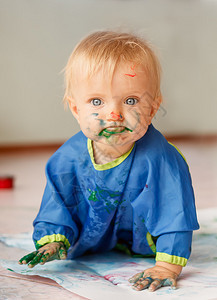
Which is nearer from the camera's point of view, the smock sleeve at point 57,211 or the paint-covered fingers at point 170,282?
the paint-covered fingers at point 170,282

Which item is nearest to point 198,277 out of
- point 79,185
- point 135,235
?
point 135,235

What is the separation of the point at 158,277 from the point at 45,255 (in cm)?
22

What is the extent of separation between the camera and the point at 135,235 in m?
1.02

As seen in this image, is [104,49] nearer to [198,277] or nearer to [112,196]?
[112,196]

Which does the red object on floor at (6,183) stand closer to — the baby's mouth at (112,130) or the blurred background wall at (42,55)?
the blurred background wall at (42,55)

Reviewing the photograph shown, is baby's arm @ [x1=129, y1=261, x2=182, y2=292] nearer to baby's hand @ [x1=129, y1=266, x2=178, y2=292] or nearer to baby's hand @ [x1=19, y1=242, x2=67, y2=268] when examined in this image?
baby's hand @ [x1=129, y1=266, x2=178, y2=292]

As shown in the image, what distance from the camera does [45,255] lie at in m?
0.93

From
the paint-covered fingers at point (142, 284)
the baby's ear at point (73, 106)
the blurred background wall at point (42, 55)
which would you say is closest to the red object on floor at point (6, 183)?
the blurred background wall at point (42, 55)

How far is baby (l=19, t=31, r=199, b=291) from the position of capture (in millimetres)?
885

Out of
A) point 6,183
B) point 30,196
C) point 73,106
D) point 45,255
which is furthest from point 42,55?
point 45,255

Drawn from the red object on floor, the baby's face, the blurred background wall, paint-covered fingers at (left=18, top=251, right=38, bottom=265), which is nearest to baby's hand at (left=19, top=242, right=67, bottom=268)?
paint-covered fingers at (left=18, top=251, right=38, bottom=265)

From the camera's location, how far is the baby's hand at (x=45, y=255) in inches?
35.9

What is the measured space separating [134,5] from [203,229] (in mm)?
2487

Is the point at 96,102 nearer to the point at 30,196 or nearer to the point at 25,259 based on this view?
the point at 25,259
